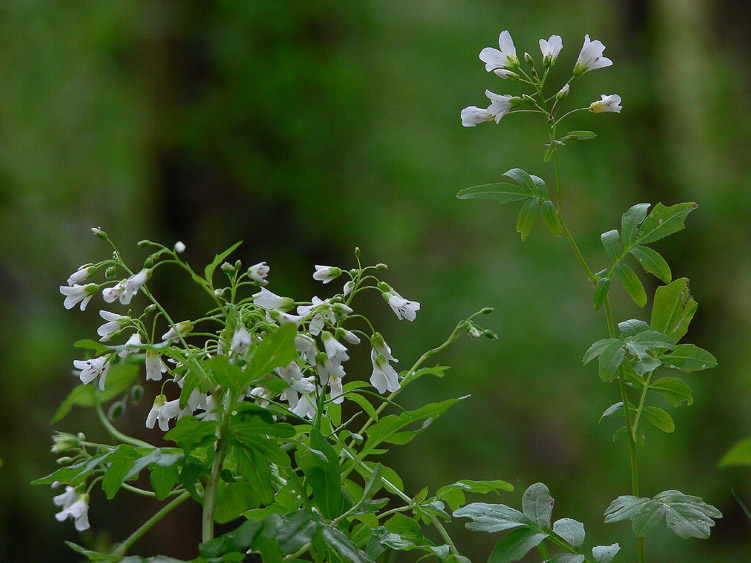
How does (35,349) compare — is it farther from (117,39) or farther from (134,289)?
(134,289)

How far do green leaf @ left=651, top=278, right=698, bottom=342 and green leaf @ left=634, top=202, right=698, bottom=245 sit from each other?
0.07 m

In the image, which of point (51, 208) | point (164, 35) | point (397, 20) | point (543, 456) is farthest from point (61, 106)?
point (543, 456)

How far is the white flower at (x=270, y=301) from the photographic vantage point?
73cm

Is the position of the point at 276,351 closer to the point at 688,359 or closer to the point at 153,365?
the point at 153,365

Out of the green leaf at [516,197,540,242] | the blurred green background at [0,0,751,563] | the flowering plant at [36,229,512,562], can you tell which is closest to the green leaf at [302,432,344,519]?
the flowering plant at [36,229,512,562]

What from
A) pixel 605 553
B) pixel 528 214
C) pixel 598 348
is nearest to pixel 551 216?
pixel 528 214

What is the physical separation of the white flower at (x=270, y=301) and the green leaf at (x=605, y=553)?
15.5 inches

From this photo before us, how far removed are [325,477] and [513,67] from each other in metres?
0.55

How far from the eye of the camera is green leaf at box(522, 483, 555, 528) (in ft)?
2.57

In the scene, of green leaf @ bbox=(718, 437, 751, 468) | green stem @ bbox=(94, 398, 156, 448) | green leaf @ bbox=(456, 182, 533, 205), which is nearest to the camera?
green leaf @ bbox=(718, 437, 751, 468)

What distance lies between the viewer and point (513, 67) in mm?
940

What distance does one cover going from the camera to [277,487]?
2.72 feet

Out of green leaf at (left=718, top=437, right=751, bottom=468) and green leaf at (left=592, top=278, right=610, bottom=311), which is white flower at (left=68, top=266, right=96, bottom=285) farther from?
green leaf at (left=718, top=437, right=751, bottom=468)

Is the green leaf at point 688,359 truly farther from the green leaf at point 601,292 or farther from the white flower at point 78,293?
the white flower at point 78,293
